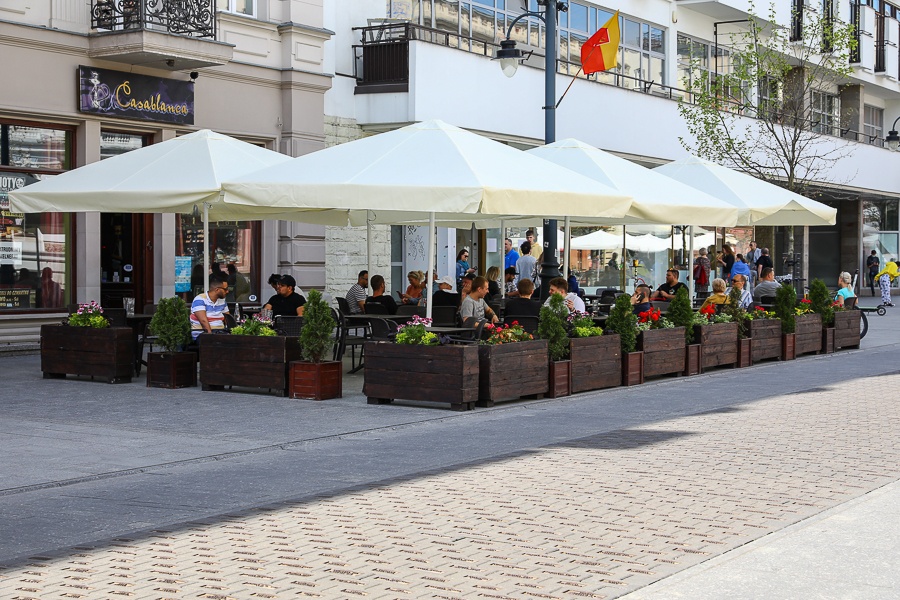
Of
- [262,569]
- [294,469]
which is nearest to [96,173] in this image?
[294,469]

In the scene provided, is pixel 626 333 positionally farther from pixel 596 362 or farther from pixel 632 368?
pixel 596 362

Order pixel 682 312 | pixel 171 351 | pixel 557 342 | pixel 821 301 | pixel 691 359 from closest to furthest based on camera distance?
pixel 557 342, pixel 171 351, pixel 682 312, pixel 691 359, pixel 821 301

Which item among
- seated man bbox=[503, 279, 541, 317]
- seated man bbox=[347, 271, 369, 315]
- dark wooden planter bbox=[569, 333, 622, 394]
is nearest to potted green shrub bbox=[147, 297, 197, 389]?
seated man bbox=[347, 271, 369, 315]

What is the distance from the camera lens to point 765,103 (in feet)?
118

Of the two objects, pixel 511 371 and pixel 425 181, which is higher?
pixel 425 181

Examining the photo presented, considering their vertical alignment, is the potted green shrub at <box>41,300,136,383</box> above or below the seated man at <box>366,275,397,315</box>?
below

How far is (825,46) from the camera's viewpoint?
33281 mm

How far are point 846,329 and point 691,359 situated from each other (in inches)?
255

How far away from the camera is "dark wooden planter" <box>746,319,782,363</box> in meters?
18.9

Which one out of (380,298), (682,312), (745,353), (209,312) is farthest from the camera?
(745,353)

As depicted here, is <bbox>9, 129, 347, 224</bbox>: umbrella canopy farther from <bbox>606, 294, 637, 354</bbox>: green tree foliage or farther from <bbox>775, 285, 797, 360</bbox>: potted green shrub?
<bbox>775, 285, 797, 360</bbox>: potted green shrub

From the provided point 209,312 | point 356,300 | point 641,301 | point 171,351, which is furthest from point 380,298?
point 171,351

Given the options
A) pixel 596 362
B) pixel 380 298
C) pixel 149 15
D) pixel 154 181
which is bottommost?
pixel 596 362

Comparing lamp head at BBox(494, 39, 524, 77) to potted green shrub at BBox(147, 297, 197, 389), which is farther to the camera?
lamp head at BBox(494, 39, 524, 77)
